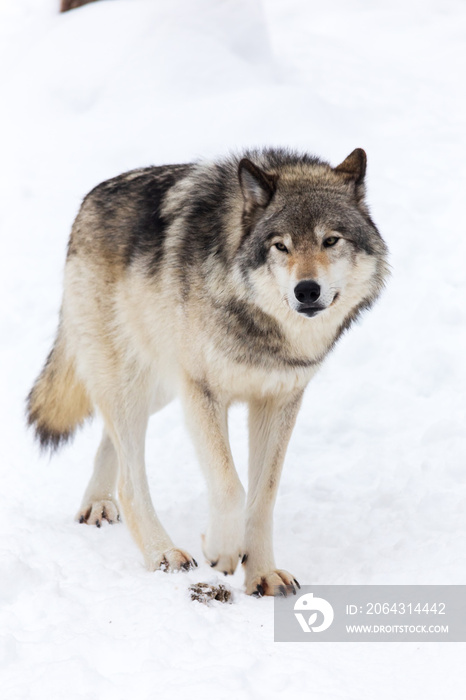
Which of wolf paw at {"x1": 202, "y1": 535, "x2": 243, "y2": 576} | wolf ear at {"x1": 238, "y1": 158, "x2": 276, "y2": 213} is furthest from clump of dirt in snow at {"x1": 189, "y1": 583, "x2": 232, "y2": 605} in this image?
wolf ear at {"x1": 238, "y1": 158, "x2": 276, "y2": 213}

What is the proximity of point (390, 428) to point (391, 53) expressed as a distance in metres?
6.82

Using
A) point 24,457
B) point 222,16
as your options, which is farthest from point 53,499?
point 222,16

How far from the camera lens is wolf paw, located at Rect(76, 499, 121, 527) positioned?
177 inches

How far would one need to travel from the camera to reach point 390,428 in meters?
5.32

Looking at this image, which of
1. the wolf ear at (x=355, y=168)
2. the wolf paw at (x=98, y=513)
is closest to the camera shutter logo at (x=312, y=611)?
the wolf paw at (x=98, y=513)

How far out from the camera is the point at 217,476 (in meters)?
3.62

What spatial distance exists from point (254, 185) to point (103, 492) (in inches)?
80.1

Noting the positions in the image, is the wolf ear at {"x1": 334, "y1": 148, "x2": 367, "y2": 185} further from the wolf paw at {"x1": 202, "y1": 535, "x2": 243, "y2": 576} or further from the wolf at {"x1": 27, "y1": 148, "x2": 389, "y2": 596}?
the wolf paw at {"x1": 202, "y1": 535, "x2": 243, "y2": 576}

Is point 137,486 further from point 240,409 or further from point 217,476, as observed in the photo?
point 240,409

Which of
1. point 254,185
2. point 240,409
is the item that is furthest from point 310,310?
point 240,409

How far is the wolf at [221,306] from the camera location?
11.3ft

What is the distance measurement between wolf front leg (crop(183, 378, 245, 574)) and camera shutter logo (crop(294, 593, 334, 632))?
0.33m

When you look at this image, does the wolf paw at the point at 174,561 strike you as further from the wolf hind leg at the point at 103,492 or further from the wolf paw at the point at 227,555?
the wolf hind leg at the point at 103,492

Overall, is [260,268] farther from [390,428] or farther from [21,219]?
[21,219]
